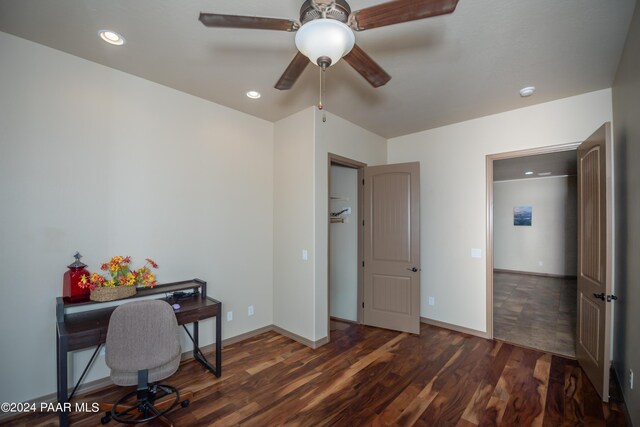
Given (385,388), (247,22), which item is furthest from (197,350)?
(247,22)

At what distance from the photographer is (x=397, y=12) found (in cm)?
131

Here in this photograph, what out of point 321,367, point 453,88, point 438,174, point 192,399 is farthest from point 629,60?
point 192,399

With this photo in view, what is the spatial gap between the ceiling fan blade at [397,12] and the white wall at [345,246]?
303 centimetres

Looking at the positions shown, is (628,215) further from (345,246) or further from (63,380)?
(63,380)

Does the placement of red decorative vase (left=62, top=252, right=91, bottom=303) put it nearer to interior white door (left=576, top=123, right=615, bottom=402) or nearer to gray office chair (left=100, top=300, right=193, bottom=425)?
gray office chair (left=100, top=300, right=193, bottom=425)

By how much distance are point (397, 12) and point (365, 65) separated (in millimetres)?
369

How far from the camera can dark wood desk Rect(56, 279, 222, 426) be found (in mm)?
1938

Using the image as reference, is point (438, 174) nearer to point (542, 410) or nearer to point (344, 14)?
point (542, 410)

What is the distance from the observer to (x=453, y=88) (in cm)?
292

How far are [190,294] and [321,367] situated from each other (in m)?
1.55

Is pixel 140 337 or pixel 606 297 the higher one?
pixel 606 297

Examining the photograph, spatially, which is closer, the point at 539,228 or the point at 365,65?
the point at 365,65

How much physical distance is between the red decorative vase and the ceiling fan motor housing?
253 cm

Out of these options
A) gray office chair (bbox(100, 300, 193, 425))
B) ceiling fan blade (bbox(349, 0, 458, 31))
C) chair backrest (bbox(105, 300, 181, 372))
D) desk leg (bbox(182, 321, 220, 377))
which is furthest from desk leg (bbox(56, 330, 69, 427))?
ceiling fan blade (bbox(349, 0, 458, 31))
